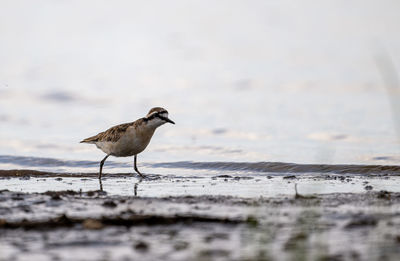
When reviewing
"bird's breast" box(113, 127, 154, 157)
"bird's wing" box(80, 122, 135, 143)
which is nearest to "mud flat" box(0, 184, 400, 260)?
"bird's breast" box(113, 127, 154, 157)

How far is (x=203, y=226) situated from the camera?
6.10 metres

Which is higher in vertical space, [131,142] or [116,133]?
[116,133]

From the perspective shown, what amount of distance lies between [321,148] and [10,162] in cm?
779

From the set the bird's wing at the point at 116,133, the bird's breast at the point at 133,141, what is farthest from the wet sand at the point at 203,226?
the bird's wing at the point at 116,133

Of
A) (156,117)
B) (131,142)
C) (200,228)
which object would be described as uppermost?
(156,117)

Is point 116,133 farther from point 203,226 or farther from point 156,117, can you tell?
point 203,226

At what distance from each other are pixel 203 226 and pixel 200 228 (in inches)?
3.7

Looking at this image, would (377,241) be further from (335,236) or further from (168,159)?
(168,159)

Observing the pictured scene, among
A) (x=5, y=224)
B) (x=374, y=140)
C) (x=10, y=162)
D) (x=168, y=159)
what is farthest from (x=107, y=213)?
(x=374, y=140)

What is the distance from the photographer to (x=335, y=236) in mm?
5637

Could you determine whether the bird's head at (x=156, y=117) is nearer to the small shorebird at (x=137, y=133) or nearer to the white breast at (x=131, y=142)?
the small shorebird at (x=137, y=133)

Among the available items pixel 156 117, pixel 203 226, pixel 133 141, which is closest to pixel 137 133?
pixel 133 141

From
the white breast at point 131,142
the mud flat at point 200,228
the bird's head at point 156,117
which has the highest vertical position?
the bird's head at point 156,117

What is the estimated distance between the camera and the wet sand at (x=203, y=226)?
5090 millimetres
